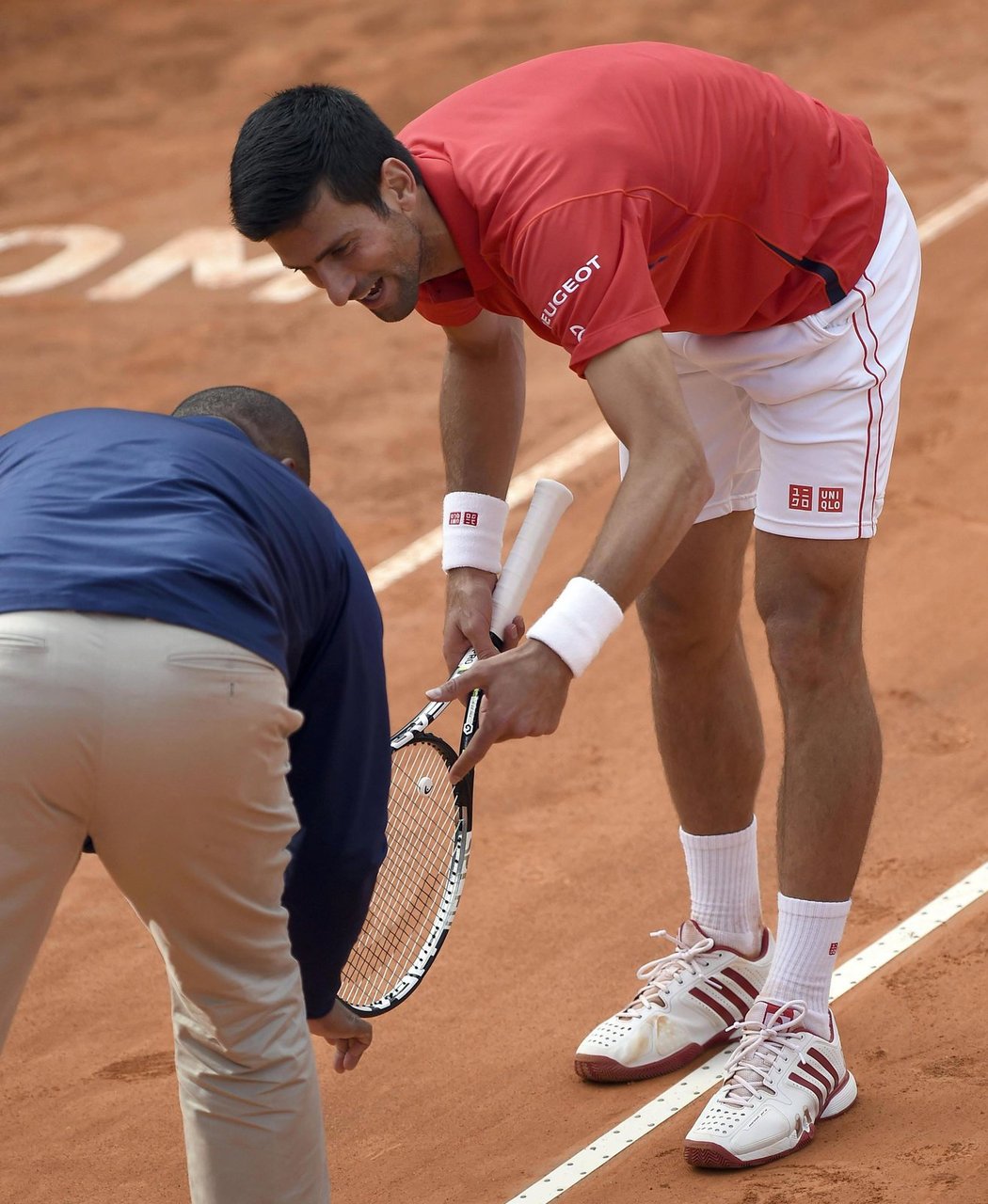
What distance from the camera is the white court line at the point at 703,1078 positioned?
3367mm

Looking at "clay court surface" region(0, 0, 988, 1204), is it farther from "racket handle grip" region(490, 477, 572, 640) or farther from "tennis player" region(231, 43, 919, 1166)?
"racket handle grip" region(490, 477, 572, 640)

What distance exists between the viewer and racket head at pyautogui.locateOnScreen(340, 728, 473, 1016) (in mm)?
3340

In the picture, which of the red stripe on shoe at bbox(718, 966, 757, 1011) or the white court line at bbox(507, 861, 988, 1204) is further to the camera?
the red stripe on shoe at bbox(718, 966, 757, 1011)

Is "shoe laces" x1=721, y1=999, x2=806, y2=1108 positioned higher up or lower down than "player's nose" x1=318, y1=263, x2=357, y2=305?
lower down

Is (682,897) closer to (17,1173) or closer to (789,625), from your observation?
(789,625)

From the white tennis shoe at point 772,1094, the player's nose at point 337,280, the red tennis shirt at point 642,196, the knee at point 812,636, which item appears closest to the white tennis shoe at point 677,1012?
the white tennis shoe at point 772,1094

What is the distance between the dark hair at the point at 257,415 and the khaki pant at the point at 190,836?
609 mm

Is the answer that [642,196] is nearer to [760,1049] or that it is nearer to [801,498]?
[801,498]

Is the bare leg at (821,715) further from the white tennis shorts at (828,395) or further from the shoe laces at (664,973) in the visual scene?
the shoe laces at (664,973)

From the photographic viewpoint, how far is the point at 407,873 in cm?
364

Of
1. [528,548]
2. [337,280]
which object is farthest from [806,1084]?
[337,280]

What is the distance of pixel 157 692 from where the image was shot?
228cm

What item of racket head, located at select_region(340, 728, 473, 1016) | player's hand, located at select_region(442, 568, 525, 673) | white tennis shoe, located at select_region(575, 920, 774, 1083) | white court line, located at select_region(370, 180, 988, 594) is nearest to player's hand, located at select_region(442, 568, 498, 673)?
player's hand, located at select_region(442, 568, 525, 673)

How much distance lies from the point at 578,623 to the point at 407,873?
106 cm
